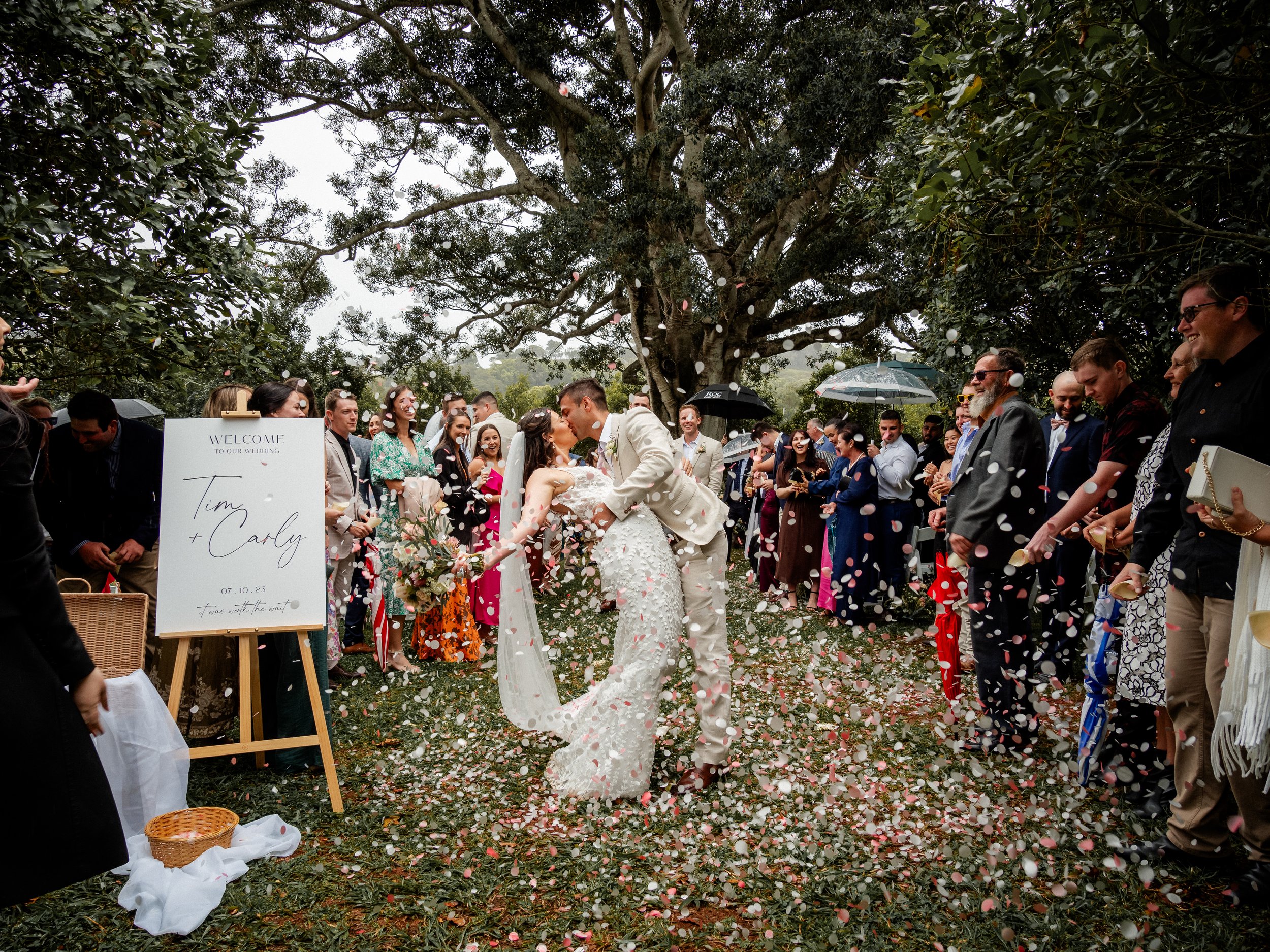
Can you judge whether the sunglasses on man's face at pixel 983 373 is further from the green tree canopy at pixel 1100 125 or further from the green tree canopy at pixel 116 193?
the green tree canopy at pixel 116 193

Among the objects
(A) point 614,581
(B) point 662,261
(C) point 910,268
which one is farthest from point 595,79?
(A) point 614,581

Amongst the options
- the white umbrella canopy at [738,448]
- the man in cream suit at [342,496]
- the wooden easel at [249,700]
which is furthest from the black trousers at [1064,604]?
the white umbrella canopy at [738,448]

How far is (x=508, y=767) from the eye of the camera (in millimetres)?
4094

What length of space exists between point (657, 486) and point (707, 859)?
1710mm

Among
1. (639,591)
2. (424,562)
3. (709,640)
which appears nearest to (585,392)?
(639,591)

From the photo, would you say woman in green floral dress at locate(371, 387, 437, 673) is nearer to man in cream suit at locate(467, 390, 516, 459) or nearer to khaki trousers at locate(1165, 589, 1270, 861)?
man in cream suit at locate(467, 390, 516, 459)

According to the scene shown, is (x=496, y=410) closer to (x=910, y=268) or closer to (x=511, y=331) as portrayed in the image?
(x=910, y=268)

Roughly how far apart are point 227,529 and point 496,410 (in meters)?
5.03

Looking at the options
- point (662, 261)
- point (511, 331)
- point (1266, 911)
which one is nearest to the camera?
point (1266, 911)

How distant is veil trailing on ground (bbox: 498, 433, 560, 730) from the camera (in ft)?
14.6

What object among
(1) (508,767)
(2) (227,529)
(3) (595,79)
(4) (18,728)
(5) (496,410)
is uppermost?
(3) (595,79)

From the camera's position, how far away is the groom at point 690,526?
12.2 ft

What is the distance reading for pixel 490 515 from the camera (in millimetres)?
7359

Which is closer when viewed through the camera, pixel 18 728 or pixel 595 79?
pixel 18 728
